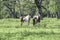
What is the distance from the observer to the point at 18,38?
14039 mm

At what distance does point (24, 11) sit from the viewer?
298ft

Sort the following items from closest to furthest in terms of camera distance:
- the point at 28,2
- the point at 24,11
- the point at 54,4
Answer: the point at 54,4, the point at 28,2, the point at 24,11

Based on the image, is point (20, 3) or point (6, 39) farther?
point (20, 3)

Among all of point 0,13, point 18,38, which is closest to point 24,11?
point 0,13

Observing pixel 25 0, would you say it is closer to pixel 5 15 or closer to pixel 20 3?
pixel 20 3

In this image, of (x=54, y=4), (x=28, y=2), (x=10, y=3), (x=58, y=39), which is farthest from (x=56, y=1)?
(x=58, y=39)

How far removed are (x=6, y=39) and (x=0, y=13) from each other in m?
60.5

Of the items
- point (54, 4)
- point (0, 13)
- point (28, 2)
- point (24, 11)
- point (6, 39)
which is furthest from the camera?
point (24, 11)

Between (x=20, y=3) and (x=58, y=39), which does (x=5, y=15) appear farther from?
(x=58, y=39)

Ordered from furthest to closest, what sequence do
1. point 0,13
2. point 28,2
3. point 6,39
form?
point 28,2 < point 0,13 < point 6,39

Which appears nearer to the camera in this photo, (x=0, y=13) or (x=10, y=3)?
(x=0, y=13)

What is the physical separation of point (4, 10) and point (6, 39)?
7023cm

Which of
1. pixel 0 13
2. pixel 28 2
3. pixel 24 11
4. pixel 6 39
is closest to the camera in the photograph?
pixel 6 39

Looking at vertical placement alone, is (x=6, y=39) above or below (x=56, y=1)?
above
